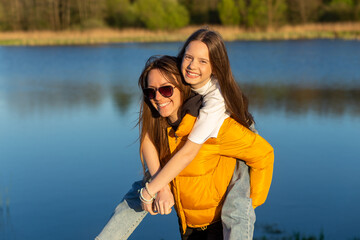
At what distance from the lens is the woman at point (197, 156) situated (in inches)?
72.2

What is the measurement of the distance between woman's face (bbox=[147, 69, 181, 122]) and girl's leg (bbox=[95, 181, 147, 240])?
1.25 ft

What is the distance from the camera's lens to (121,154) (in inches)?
202

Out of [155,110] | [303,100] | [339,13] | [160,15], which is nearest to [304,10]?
[339,13]

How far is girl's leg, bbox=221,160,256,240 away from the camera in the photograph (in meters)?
1.79

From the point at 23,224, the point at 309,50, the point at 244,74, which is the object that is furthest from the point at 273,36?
the point at 23,224

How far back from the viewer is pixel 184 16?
3725 cm

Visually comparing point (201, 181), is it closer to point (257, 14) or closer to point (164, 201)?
point (164, 201)

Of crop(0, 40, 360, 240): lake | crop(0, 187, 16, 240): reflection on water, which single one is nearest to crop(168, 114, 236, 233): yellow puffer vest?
crop(0, 40, 360, 240): lake

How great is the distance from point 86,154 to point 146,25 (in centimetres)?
3297

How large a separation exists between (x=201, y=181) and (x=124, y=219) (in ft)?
1.19

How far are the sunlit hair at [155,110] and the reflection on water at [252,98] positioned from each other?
5.39m

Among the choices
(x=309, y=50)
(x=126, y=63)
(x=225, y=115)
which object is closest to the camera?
(x=225, y=115)

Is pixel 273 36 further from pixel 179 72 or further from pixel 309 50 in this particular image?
pixel 179 72

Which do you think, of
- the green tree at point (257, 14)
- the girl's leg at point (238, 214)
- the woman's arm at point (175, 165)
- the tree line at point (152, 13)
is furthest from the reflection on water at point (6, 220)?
the green tree at point (257, 14)
